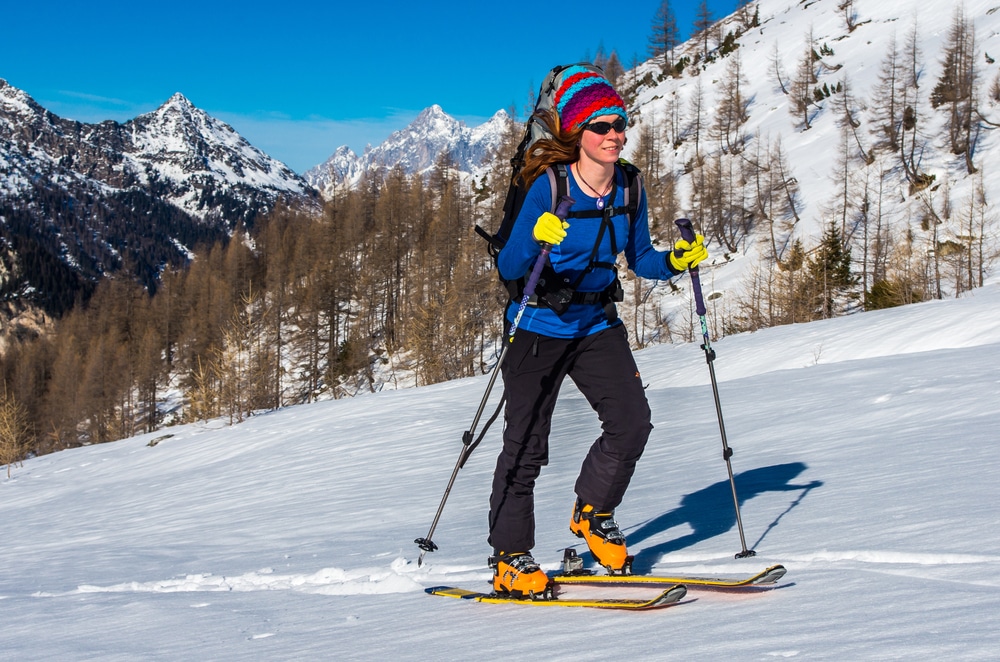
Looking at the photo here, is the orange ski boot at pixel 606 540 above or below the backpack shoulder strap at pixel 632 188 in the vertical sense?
below

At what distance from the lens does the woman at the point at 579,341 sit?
3.23 metres

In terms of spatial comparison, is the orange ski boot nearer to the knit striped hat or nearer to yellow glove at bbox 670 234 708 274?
yellow glove at bbox 670 234 708 274

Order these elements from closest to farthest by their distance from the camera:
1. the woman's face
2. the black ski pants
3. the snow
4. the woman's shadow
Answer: the snow
the woman's face
the black ski pants
the woman's shadow

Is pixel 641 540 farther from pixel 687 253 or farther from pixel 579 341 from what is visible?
pixel 687 253

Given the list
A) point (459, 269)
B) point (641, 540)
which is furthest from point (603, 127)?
point (459, 269)

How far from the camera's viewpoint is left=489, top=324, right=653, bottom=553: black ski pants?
3285 millimetres

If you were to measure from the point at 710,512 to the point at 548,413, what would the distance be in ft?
5.66

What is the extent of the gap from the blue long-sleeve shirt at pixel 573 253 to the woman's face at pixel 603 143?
0.48ft

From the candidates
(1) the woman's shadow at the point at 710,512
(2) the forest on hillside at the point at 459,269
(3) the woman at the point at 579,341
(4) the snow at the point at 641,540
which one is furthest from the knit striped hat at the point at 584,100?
(2) the forest on hillside at the point at 459,269

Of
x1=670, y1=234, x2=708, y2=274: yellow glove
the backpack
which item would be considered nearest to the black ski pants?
the backpack

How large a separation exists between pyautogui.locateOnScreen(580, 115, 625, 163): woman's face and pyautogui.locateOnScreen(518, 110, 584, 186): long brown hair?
73 mm

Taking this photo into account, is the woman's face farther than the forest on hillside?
No

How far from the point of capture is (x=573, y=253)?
331 centimetres

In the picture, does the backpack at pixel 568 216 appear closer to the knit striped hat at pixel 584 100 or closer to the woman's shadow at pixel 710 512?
the knit striped hat at pixel 584 100
